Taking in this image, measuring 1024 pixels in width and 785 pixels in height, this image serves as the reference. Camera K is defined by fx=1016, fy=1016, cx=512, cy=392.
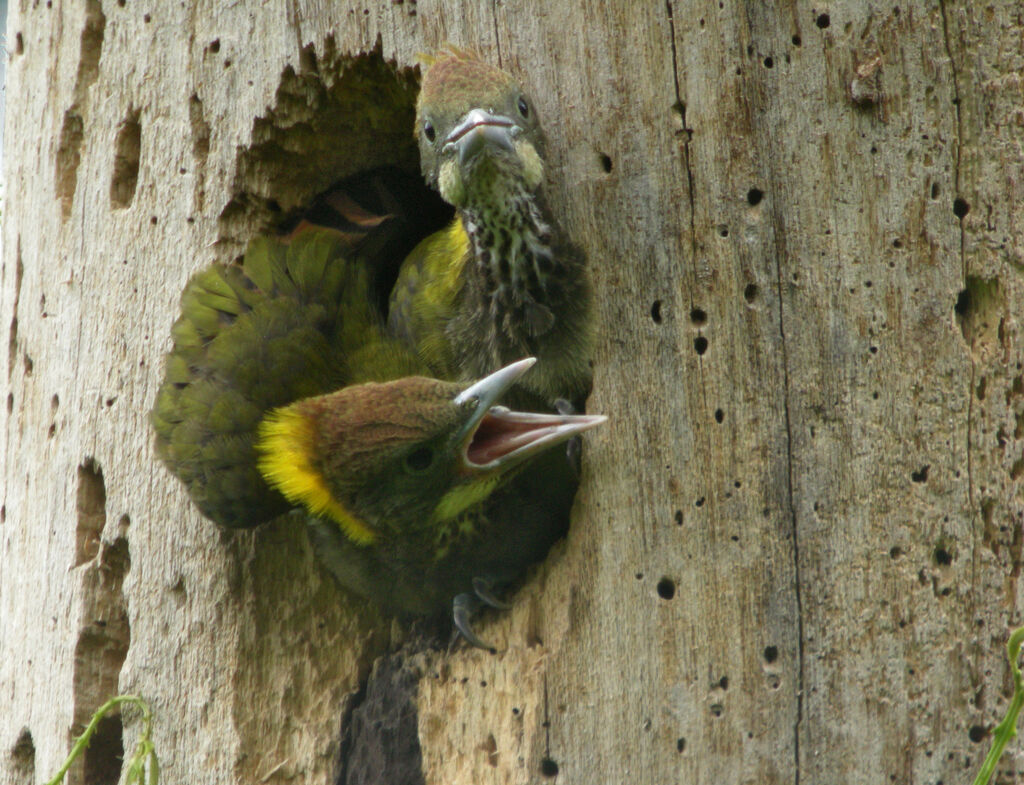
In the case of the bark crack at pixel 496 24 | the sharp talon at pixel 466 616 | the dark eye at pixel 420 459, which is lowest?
the sharp talon at pixel 466 616

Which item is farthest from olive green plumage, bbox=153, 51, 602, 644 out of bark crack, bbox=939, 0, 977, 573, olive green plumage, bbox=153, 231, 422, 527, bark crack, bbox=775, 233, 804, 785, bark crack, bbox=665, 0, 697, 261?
bark crack, bbox=939, 0, 977, 573

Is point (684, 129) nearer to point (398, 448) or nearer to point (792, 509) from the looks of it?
point (792, 509)

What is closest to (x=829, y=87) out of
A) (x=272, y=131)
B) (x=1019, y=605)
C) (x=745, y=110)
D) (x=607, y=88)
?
(x=745, y=110)

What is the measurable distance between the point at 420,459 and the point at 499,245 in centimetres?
67

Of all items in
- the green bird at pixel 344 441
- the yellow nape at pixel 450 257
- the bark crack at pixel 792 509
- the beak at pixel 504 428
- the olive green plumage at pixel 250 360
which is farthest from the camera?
the yellow nape at pixel 450 257

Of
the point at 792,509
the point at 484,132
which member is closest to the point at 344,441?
the point at 484,132

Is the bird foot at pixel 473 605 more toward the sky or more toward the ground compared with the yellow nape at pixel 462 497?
more toward the ground

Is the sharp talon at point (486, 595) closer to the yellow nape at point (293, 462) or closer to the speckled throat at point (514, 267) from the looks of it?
the yellow nape at point (293, 462)

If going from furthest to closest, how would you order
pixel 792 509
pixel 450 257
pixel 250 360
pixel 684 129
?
pixel 450 257 → pixel 250 360 → pixel 684 129 → pixel 792 509

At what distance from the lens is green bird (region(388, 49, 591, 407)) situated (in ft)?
Result: 9.24

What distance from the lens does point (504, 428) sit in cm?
304

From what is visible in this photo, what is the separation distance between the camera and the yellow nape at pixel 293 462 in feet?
9.78

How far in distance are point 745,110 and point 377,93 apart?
4.13 ft

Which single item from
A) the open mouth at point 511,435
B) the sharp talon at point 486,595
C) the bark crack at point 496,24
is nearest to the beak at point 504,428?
the open mouth at point 511,435
